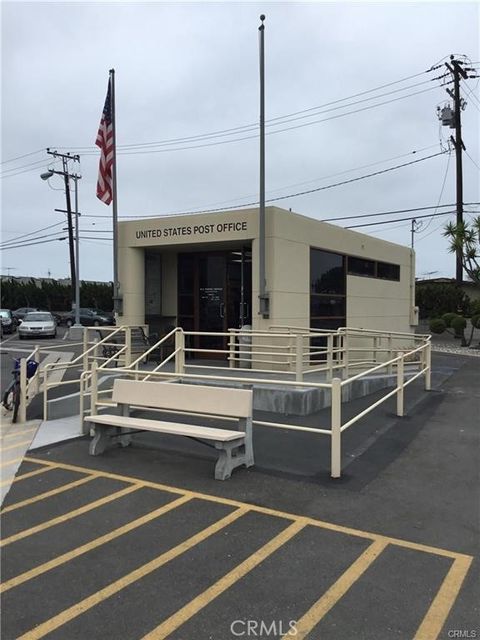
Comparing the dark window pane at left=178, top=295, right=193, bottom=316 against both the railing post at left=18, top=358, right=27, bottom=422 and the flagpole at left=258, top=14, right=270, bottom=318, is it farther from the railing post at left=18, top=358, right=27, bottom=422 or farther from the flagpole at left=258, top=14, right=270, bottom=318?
the railing post at left=18, top=358, right=27, bottom=422

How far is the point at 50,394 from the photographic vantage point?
981 cm

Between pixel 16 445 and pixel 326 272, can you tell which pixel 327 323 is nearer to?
pixel 326 272

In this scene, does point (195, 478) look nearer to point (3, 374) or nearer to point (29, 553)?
point (29, 553)

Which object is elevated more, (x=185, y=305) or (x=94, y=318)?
(x=185, y=305)

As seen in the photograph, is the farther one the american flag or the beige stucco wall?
the american flag

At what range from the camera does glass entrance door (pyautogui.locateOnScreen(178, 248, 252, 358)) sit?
45.6 ft

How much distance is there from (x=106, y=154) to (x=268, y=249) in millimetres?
5270

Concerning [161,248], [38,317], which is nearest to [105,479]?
[161,248]

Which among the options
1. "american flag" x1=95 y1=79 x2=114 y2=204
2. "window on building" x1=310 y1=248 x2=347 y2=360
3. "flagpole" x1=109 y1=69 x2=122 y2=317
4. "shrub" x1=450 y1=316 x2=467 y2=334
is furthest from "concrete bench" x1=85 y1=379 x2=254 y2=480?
"shrub" x1=450 y1=316 x2=467 y2=334

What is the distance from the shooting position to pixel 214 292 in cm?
1405

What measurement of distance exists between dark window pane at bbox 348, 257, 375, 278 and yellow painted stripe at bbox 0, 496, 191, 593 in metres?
11.4

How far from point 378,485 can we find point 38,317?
28.4 meters

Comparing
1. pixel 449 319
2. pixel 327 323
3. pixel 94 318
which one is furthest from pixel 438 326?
pixel 94 318

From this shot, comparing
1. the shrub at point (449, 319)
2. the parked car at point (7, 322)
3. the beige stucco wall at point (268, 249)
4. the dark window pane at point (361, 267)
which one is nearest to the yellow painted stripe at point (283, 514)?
the beige stucco wall at point (268, 249)
